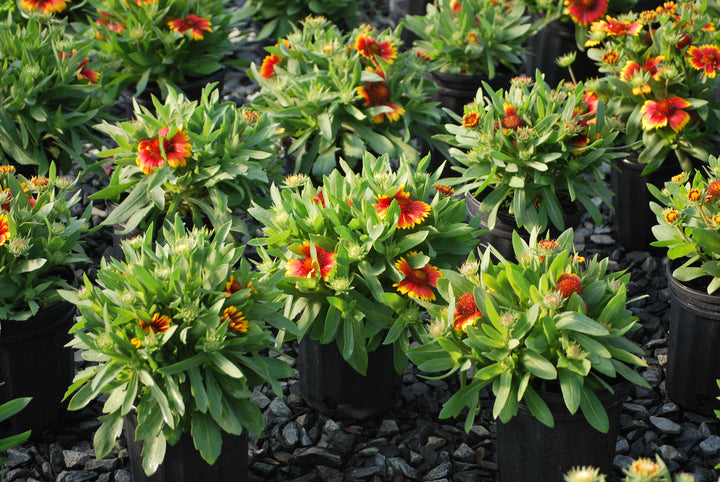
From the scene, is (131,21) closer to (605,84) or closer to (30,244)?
(30,244)

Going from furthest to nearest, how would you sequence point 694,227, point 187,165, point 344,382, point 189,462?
point 187,165
point 344,382
point 694,227
point 189,462

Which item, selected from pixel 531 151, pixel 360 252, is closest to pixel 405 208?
pixel 360 252

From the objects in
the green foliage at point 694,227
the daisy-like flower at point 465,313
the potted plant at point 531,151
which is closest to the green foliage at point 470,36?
the potted plant at point 531,151

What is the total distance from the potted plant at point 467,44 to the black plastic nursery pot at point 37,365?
2.11m

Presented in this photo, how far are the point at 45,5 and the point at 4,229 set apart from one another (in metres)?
1.99

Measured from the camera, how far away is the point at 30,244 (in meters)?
2.48

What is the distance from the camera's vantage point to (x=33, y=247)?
98.9 inches

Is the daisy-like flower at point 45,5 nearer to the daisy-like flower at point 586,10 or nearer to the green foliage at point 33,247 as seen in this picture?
the green foliage at point 33,247

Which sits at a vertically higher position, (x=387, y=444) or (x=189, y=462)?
(x=189, y=462)

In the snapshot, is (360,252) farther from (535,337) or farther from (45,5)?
(45,5)

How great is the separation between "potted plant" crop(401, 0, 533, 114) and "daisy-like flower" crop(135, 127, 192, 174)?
4.78 feet

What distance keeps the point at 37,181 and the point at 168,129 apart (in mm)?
458

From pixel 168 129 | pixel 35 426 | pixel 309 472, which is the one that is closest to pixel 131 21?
pixel 168 129

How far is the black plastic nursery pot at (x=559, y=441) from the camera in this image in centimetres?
215
